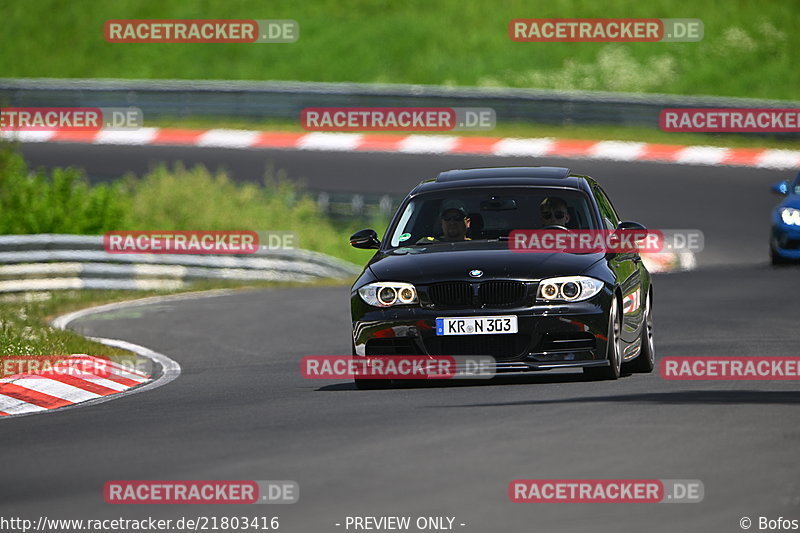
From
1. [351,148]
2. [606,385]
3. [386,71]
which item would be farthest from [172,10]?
[606,385]

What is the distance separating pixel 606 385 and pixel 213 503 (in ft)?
13.6

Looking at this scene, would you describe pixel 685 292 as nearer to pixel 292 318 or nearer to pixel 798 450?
pixel 292 318

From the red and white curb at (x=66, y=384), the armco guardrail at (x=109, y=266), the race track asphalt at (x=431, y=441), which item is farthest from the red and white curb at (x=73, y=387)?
the armco guardrail at (x=109, y=266)

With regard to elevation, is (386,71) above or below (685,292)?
above

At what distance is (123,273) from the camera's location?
22516mm

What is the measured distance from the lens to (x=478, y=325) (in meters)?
10.8

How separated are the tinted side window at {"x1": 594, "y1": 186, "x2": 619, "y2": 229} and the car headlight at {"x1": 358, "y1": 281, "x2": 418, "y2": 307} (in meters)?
1.86

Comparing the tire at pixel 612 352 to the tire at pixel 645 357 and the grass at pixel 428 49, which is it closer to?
the tire at pixel 645 357

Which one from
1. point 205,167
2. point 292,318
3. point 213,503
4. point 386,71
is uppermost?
point 386,71

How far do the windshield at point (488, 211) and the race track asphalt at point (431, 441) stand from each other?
43.2 inches

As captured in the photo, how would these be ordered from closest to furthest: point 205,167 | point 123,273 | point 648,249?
point 123,273 < point 648,249 < point 205,167

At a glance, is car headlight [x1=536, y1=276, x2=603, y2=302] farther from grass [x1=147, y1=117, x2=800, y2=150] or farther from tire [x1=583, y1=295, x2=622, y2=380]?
grass [x1=147, y1=117, x2=800, y2=150]

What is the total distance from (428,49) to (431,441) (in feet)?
111

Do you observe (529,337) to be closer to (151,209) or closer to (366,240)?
(366,240)
